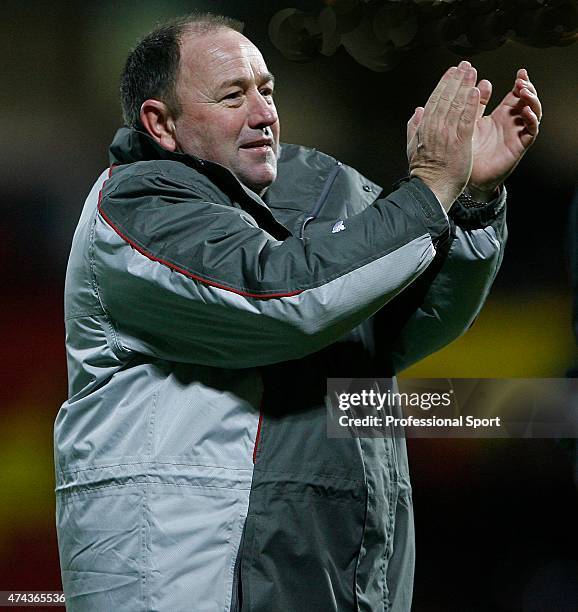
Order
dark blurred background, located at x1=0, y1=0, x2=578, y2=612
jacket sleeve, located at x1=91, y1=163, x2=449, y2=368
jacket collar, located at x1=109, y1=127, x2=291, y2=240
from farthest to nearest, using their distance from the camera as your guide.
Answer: dark blurred background, located at x1=0, y1=0, x2=578, y2=612 → jacket collar, located at x1=109, y1=127, x2=291, y2=240 → jacket sleeve, located at x1=91, y1=163, x2=449, y2=368

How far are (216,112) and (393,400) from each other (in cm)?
32

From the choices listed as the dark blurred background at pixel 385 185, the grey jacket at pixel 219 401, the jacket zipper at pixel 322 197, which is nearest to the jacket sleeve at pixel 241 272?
the grey jacket at pixel 219 401

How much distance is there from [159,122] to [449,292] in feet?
1.06

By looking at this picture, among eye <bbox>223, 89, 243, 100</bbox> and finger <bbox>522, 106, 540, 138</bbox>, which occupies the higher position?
eye <bbox>223, 89, 243, 100</bbox>

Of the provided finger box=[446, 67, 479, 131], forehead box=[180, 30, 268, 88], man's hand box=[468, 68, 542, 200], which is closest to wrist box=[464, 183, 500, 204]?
man's hand box=[468, 68, 542, 200]

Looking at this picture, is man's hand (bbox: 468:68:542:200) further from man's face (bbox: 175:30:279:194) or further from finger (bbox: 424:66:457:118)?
man's face (bbox: 175:30:279:194)

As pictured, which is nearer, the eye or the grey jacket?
the grey jacket

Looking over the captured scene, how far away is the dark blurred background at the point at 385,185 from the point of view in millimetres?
1411

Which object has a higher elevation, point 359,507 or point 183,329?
point 183,329

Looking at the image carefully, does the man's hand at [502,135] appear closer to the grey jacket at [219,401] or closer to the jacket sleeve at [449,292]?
the jacket sleeve at [449,292]

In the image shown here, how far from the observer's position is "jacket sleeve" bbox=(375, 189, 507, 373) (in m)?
0.91

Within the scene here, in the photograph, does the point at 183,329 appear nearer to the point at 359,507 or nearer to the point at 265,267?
the point at 265,267

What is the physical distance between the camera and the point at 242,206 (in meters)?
0.88

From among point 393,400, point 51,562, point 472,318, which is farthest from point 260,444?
point 51,562
